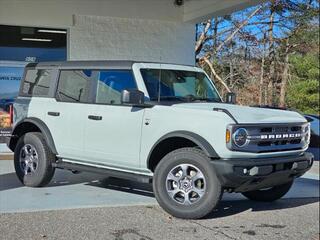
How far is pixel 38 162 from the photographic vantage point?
835 cm

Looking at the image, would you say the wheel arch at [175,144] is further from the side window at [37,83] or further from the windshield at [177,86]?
the side window at [37,83]

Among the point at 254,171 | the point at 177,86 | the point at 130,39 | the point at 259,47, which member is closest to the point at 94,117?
the point at 177,86

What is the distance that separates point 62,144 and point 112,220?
194 centimetres

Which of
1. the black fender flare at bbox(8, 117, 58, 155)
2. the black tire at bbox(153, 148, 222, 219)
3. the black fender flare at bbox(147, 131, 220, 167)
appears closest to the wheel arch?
the black fender flare at bbox(147, 131, 220, 167)

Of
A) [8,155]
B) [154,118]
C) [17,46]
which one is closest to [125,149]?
[154,118]

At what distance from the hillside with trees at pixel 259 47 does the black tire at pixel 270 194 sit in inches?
358

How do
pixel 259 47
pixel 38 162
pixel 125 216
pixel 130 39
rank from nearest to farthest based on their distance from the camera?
pixel 125 216 < pixel 38 162 < pixel 130 39 < pixel 259 47

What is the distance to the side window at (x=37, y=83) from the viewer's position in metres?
8.59

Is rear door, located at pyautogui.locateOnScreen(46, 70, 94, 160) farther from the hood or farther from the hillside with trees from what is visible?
the hillside with trees

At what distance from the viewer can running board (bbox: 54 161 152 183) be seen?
24.1 feet

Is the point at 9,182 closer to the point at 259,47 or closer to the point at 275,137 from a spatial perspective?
the point at 275,137

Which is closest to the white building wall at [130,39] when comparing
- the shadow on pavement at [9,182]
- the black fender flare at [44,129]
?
the shadow on pavement at [9,182]

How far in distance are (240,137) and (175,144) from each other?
1.00 m

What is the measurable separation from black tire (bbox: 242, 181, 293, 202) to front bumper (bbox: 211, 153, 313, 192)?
3.18ft
